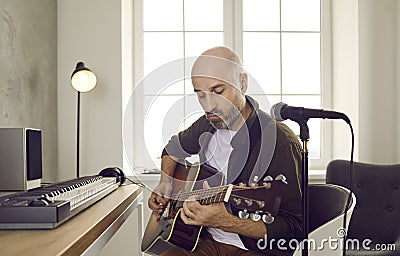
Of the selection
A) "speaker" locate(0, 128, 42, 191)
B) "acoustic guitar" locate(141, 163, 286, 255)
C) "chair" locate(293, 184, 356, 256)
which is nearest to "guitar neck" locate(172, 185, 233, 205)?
"acoustic guitar" locate(141, 163, 286, 255)

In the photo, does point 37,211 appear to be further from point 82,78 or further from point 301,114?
point 82,78

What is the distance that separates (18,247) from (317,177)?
8.34 feet

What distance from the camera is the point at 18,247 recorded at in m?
1.00

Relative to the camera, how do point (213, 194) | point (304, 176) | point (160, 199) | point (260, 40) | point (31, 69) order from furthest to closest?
1. point (260, 40)
2. point (31, 69)
3. point (160, 199)
4. point (213, 194)
5. point (304, 176)

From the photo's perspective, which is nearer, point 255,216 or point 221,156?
point 255,216

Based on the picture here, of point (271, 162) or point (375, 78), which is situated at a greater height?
point (375, 78)

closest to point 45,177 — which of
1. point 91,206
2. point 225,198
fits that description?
point 91,206

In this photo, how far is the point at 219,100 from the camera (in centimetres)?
187

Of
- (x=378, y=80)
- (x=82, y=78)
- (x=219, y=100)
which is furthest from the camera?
(x=378, y=80)

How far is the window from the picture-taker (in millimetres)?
3584

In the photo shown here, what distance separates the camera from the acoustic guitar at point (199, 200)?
1.58 meters

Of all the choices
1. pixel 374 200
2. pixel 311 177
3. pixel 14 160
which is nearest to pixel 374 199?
pixel 374 200

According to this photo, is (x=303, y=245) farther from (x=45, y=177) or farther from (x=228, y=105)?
(x=45, y=177)

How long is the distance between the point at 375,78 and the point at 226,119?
170 centimetres
